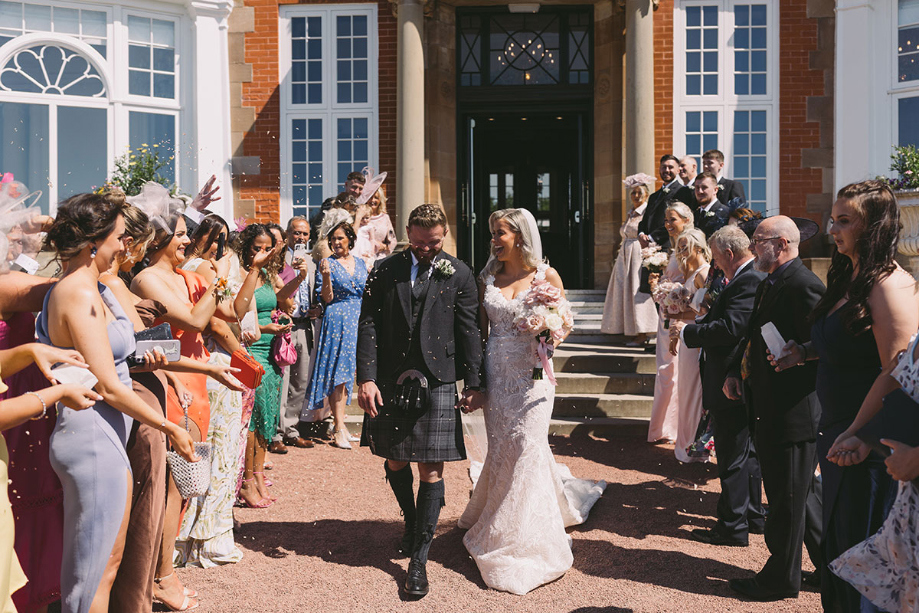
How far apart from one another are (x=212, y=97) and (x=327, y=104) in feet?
5.75

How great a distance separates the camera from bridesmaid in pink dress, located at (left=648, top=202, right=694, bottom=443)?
7.37 m

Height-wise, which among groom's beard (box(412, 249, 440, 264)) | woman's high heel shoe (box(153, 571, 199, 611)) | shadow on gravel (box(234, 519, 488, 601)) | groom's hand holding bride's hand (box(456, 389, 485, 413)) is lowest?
shadow on gravel (box(234, 519, 488, 601))

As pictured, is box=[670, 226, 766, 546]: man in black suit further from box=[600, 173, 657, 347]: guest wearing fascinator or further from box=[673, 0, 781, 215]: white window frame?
box=[673, 0, 781, 215]: white window frame

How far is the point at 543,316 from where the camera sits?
478cm

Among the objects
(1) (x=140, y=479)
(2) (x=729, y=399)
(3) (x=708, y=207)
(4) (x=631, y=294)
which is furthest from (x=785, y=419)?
(4) (x=631, y=294)

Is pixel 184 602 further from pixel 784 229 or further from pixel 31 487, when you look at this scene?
pixel 784 229

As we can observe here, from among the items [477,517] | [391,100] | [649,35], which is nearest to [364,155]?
[391,100]

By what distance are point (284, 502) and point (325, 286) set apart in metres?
2.42

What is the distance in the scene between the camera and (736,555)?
504 cm

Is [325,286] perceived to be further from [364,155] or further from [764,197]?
[764,197]

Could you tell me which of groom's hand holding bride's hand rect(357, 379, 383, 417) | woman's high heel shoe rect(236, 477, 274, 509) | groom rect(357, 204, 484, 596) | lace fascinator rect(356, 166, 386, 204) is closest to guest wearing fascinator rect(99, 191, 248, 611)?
groom's hand holding bride's hand rect(357, 379, 383, 417)

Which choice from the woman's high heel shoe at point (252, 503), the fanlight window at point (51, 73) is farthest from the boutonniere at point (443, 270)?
the fanlight window at point (51, 73)

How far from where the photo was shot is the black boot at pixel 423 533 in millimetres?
4457

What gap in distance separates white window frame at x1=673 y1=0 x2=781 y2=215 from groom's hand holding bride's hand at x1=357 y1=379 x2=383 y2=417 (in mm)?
8822
